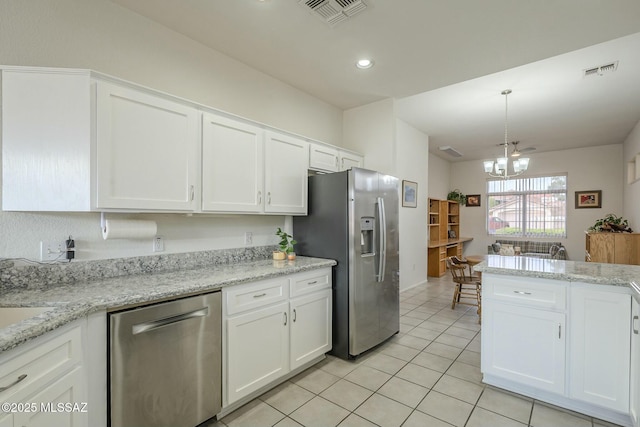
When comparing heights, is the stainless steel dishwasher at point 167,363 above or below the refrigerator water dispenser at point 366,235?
below

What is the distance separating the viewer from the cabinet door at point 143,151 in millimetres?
1707

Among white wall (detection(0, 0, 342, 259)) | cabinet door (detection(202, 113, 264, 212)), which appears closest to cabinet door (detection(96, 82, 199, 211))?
cabinet door (detection(202, 113, 264, 212))

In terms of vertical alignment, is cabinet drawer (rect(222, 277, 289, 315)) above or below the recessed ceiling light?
below

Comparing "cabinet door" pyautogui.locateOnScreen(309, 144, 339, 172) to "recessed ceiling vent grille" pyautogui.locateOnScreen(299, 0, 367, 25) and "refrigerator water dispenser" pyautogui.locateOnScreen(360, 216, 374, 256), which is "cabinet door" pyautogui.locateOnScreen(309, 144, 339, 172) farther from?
"recessed ceiling vent grille" pyautogui.locateOnScreen(299, 0, 367, 25)

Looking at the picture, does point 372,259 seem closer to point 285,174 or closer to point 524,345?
point 285,174

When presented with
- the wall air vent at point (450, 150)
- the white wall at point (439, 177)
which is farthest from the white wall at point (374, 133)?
the white wall at point (439, 177)

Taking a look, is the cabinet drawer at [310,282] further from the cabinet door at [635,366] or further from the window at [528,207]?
the window at [528,207]

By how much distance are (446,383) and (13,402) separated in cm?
260

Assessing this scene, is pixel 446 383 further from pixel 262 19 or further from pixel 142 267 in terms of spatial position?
pixel 262 19

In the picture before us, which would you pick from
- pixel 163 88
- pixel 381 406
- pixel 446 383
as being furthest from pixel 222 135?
pixel 446 383

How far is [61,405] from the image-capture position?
4.08 feet

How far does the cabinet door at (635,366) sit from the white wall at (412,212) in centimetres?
338

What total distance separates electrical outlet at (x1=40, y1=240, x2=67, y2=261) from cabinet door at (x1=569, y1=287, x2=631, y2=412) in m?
3.31

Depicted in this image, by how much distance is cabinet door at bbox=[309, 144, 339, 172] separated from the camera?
10.1ft
